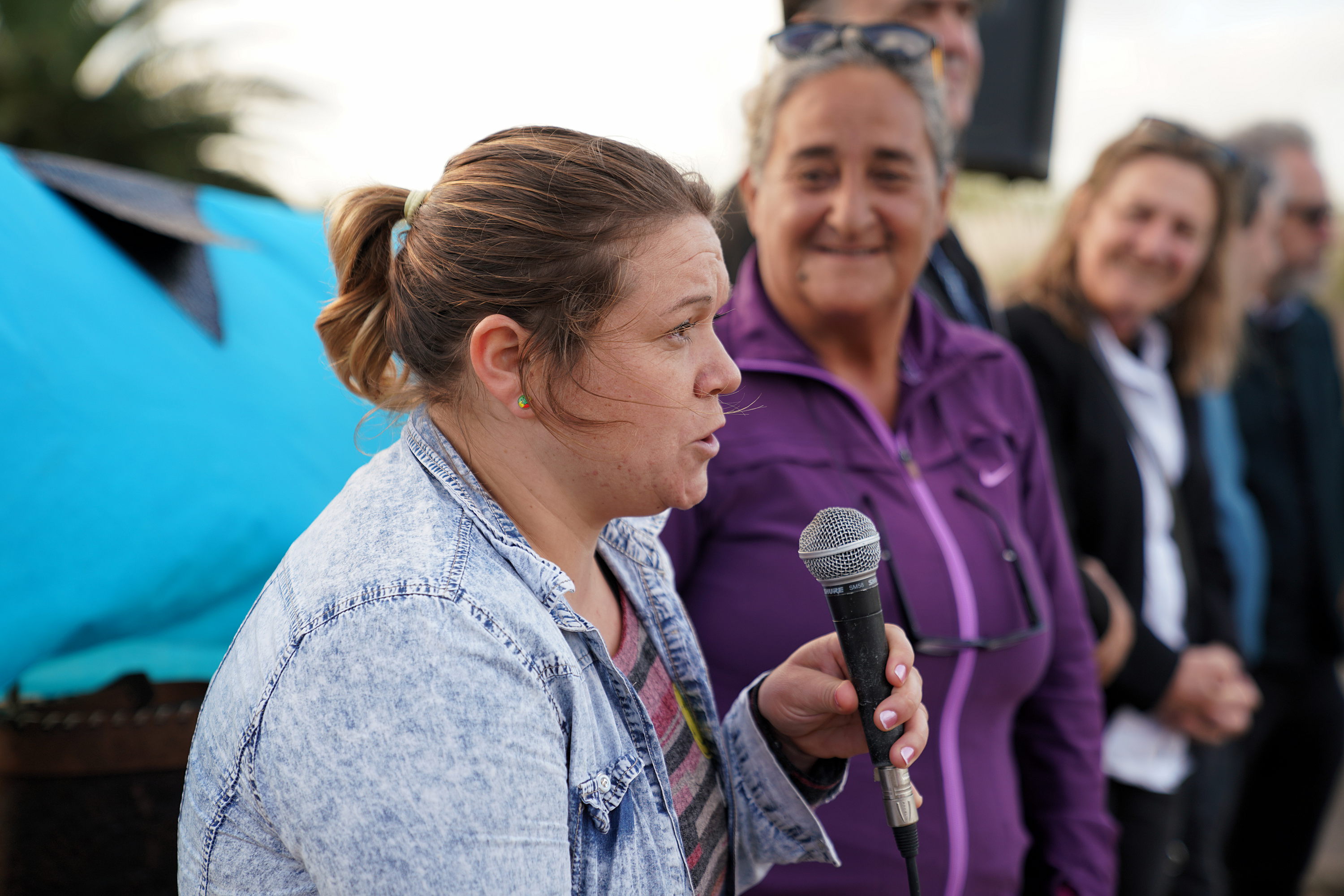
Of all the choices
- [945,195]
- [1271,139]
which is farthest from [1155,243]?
[1271,139]

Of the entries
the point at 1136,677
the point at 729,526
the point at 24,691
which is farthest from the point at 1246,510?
the point at 24,691

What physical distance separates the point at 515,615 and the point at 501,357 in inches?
13.2

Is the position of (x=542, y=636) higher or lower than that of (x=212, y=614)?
higher

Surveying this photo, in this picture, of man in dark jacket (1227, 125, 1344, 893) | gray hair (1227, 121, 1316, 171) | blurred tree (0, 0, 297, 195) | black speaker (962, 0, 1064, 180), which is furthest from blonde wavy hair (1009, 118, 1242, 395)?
blurred tree (0, 0, 297, 195)

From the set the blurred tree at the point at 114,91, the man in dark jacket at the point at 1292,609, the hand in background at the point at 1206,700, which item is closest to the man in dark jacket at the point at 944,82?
the hand in background at the point at 1206,700

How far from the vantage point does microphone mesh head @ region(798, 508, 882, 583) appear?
1.33 meters

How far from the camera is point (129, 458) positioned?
1.59m

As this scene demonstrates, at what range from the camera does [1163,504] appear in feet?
9.95

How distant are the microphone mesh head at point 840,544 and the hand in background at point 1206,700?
6.50 feet

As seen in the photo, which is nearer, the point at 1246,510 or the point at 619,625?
the point at 619,625

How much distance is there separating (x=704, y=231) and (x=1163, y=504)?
225cm

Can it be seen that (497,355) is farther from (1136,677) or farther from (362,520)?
(1136,677)

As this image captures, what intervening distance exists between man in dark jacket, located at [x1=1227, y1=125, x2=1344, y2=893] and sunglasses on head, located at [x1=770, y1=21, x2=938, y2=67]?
2537mm

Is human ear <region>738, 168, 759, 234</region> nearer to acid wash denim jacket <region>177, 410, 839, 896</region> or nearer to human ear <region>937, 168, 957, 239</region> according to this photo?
human ear <region>937, 168, 957, 239</region>
